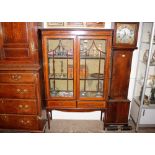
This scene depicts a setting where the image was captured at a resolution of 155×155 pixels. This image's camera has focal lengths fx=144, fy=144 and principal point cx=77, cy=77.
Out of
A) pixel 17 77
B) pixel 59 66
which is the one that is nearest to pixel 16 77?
pixel 17 77

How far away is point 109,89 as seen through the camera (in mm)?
2475

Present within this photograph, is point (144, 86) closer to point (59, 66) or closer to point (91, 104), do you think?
point (91, 104)

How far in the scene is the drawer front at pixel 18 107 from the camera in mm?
2151

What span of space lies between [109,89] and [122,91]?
222mm

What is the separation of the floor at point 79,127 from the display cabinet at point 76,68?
45 centimetres

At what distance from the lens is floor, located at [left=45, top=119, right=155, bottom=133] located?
100 inches

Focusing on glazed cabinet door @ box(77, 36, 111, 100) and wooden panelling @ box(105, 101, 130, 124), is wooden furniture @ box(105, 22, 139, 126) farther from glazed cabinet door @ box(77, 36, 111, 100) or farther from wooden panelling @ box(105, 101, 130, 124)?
glazed cabinet door @ box(77, 36, 111, 100)

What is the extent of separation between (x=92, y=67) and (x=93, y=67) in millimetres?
16

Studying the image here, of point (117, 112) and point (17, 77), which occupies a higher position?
point (17, 77)

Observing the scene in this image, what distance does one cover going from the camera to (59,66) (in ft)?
7.71

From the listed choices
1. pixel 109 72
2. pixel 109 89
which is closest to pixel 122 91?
pixel 109 89

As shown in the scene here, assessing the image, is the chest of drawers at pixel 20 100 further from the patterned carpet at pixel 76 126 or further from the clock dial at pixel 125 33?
the clock dial at pixel 125 33
